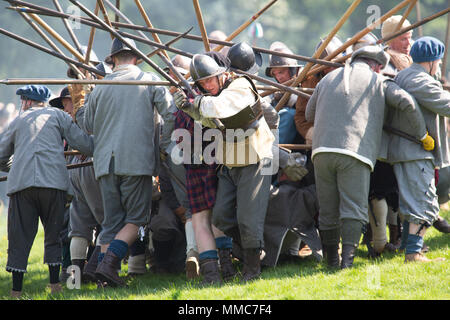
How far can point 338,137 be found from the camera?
246 inches

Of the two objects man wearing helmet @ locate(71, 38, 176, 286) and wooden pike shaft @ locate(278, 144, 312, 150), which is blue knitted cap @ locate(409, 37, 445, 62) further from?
man wearing helmet @ locate(71, 38, 176, 286)

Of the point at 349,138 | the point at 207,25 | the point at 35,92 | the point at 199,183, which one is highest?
the point at 207,25

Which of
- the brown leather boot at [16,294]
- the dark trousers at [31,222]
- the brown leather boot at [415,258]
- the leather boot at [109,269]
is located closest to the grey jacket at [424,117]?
the brown leather boot at [415,258]

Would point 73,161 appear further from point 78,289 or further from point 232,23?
point 232,23

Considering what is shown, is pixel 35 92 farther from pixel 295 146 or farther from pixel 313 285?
pixel 313 285

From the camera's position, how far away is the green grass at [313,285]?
555 cm

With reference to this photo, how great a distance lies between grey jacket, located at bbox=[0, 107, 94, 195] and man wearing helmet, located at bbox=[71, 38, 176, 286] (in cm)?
36

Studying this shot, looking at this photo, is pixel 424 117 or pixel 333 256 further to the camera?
pixel 424 117

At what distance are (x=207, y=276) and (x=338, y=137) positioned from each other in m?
1.57

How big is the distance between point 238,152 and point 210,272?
101cm

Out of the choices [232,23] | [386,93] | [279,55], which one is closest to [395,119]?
[386,93]

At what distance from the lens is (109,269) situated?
6.45m

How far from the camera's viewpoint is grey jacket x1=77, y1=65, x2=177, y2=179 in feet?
21.8

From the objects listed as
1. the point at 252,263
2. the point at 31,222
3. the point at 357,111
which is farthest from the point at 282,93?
the point at 31,222
